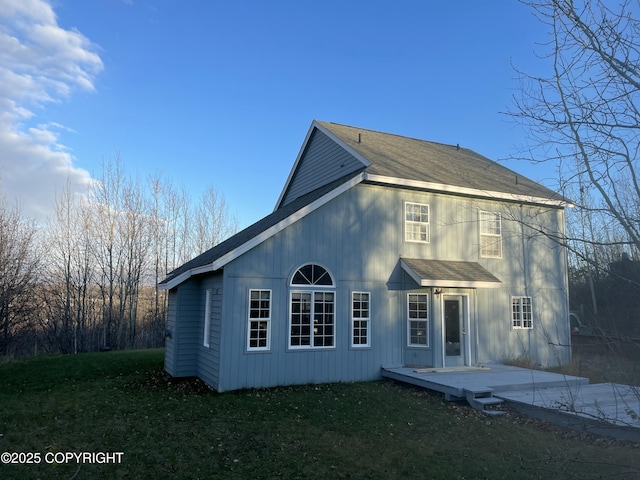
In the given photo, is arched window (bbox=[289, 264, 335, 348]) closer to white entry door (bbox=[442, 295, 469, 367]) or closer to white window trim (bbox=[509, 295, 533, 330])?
white entry door (bbox=[442, 295, 469, 367])

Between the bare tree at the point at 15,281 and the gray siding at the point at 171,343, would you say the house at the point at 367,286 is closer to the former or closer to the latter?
the gray siding at the point at 171,343

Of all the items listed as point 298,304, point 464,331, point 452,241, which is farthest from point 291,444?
point 452,241

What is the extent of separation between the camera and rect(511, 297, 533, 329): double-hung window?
565 inches

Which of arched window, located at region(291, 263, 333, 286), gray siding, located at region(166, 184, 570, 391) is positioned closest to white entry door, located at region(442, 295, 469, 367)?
A: gray siding, located at region(166, 184, 570, 391)

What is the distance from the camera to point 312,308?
1137cm

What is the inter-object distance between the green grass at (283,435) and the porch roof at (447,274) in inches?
120

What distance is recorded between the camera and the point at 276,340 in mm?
10828

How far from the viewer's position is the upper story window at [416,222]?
43.5ft

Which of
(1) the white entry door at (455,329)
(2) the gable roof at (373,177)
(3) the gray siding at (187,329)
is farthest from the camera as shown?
(1) the white entry door at (455,329)

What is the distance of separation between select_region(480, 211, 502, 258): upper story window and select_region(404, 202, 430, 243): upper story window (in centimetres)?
221

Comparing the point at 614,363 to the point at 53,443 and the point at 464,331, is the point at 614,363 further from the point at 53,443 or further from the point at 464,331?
the point at 464,331

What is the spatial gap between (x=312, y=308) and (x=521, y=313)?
25.0ft

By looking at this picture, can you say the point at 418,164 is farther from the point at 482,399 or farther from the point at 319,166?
the point at 482,399

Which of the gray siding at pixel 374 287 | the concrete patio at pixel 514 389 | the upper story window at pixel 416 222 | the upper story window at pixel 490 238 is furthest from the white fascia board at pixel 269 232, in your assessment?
the upper story window at pixel 490 238
